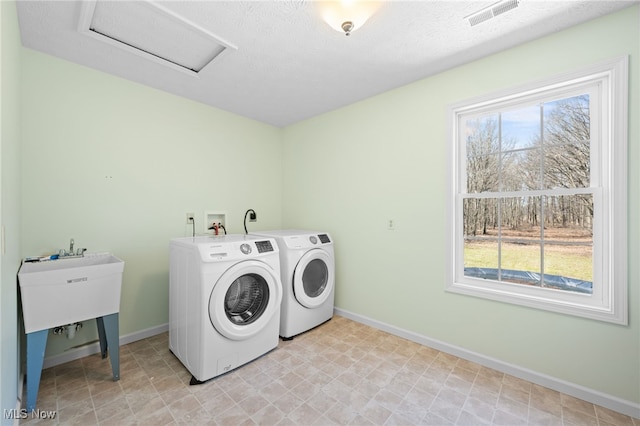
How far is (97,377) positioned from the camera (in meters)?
1.85

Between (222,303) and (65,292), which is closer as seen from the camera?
(65,292)

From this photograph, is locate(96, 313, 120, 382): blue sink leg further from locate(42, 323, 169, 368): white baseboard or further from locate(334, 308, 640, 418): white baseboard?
locate(334, 308, 640, 418): white baseboard

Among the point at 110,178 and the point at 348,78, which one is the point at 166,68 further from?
the point at 348,78

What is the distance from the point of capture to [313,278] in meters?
2.67

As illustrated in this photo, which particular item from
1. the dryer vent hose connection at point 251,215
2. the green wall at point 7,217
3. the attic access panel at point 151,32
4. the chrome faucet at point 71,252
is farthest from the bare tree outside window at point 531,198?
the chrome faucet at point 71,252

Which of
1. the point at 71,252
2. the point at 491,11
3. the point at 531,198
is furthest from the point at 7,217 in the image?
the point at 531,198

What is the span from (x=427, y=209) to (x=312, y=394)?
1652 mm

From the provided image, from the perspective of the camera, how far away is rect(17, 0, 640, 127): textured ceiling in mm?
1512

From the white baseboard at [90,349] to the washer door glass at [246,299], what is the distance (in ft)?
3.56

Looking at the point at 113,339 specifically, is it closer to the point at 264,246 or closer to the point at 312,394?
the point at 264,246

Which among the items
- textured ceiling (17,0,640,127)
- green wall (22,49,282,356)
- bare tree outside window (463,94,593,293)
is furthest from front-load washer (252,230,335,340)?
textured ceiling (17,0,640,127)

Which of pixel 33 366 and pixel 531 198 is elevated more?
pixel 531 198

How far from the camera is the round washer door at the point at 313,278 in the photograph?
2.43 m

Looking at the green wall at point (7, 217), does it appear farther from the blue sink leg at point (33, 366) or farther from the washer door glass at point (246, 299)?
the washer door glass at point (246, 299)
